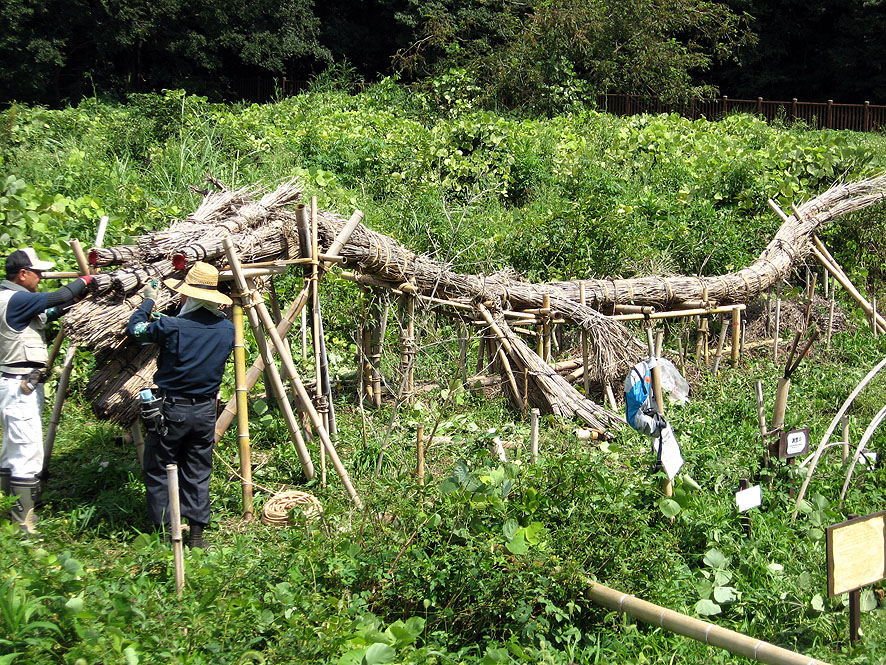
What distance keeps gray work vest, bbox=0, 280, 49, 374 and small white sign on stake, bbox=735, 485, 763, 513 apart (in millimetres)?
4156

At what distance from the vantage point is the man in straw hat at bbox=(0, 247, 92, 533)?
15.4 feet

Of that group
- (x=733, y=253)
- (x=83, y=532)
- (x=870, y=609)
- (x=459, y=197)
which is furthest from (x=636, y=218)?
(x=83, y=532)

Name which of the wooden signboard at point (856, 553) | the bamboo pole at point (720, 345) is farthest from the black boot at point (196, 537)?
the bamboo pole at point (720, 345)

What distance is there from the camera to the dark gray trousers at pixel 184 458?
4551 millimetres

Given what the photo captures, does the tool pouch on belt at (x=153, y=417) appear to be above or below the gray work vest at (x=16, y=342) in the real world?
below

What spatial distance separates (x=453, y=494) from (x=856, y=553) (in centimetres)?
197

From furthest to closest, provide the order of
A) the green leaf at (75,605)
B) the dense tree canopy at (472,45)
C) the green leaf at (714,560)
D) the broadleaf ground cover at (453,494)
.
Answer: the dense tree canopy at (472,45), the green leaf at (714,560), the broadleaf ground cover at (453,494), the green leaf at (75,605)

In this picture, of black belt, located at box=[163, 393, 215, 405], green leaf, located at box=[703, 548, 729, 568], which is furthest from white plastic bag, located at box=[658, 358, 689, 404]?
black belt, located at box=[163, 393, 215, 405]

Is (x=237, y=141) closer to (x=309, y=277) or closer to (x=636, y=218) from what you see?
(x=636, y=218)

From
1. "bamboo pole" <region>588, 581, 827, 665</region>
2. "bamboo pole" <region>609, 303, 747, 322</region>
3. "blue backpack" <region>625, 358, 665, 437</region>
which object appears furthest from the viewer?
"bamboo pole" <region>609, 303, 747, 322</region>

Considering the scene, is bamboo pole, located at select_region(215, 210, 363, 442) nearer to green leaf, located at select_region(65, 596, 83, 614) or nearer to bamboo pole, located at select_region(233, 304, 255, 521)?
bamboo pole, located at select_region(233, 304, 255, 521)

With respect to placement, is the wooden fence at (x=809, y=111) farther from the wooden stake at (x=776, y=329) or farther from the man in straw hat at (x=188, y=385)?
the man in straw hat at (x=188, y=385)

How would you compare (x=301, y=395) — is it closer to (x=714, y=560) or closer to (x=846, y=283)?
(x=714, y=560)

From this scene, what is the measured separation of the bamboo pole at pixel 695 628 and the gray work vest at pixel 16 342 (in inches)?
134
